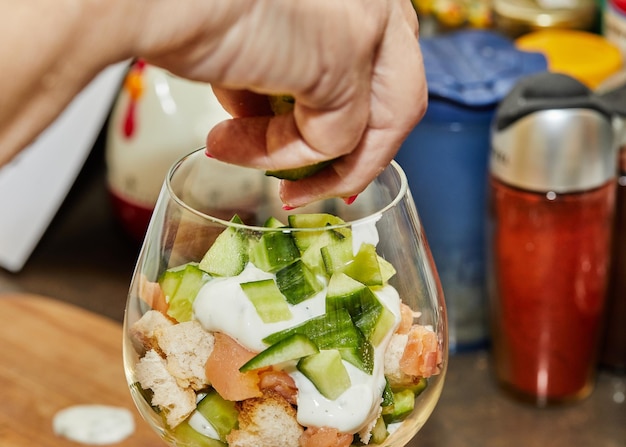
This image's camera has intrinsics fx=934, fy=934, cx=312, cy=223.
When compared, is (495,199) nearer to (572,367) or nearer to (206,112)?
(572,367)

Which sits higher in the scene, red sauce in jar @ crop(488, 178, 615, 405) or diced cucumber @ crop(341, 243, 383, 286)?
diced cucumber @ crop(341, 243, 383, 286)

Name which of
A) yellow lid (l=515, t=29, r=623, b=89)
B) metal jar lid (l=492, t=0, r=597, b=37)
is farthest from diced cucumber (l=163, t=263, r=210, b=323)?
metal jar lid (l=492, t=0, r=597, b=37)

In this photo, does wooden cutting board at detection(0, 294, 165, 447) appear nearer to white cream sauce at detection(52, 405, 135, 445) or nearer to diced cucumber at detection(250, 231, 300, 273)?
white cream sauce at detection(52, 405, 135, 445)

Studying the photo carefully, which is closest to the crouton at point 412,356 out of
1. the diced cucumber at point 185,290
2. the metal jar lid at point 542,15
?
the diced cucumber at point 185,290

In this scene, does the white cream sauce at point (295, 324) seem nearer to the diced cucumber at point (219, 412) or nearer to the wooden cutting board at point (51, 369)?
the diced cucumber at point (219, 412)

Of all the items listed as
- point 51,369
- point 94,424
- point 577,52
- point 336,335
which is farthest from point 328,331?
point 577,52
